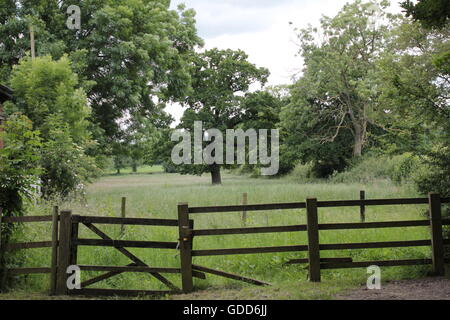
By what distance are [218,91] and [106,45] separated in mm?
17011

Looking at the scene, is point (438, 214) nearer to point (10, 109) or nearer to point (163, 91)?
point (10, 109)

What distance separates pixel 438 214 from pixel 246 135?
122 ft

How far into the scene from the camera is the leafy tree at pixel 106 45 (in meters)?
28.8

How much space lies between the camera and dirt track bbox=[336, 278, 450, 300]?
7102 mm

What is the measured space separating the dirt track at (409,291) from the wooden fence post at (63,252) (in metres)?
4.55

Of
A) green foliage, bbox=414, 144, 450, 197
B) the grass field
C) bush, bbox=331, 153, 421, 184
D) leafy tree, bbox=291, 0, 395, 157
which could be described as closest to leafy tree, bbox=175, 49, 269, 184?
leafy tree, bbox=291, 0, 395, 157

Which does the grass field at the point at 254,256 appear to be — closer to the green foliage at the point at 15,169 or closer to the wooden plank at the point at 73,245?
the green foliage at the point at 15,169

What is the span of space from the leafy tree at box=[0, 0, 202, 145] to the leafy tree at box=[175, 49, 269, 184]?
10.2m

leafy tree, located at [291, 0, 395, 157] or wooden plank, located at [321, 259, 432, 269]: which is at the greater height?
leafy tree, located at [291, 0, 395, 157]

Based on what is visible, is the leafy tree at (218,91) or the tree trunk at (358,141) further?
the leafy tree at (218,91)

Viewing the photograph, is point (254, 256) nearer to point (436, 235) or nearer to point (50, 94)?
point (436, 235)

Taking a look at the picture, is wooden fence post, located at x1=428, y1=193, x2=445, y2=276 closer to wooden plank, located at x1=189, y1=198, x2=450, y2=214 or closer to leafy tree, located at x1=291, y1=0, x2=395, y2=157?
wooden plank, located at x1=189, y1=198, x2=450, y2=214

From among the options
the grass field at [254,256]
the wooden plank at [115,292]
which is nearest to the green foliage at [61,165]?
the grass field at [254,256]
